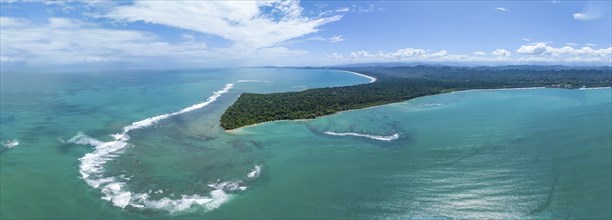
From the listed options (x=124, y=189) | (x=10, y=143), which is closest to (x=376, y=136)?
(x=124, y=189)

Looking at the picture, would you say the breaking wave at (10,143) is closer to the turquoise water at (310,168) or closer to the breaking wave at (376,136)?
the turquoise water at (310,168)

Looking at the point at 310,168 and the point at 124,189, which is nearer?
the point at 124,189

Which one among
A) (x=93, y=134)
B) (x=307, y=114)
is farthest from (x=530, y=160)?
(x=93, y=134)

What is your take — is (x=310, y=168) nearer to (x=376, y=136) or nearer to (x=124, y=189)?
(x=376, y=136)

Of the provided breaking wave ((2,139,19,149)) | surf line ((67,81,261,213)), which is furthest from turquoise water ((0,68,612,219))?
breaking wave ((2,139,19,149))

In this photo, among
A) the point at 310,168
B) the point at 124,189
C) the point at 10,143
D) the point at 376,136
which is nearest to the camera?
the point at 124,189

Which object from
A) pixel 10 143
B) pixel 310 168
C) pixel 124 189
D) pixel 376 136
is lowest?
pixel 124 189

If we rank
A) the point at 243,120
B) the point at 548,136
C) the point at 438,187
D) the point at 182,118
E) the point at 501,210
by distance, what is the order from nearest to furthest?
the point at 501,210 → the point at 438,187 → the point at 548,136 → the point at 243,120 → the point at 182,118

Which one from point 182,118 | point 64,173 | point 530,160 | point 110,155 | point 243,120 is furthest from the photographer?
point 182,118

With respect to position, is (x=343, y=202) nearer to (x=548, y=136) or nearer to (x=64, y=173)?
(x=64, y=173)
